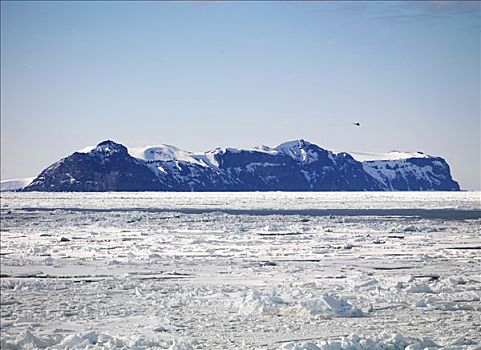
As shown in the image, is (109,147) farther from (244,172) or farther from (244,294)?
(244,294)

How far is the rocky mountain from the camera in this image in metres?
110

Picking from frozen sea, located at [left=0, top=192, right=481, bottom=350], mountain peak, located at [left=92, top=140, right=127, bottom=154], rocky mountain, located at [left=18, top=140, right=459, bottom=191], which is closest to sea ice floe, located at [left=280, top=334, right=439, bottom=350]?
frozen sea, located at [left=0, top=192, right=481, bottom=350]

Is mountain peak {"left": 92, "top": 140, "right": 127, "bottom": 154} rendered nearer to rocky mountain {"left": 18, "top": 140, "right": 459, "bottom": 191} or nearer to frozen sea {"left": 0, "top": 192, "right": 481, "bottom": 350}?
rocky mountain {"left": 18, "top": 140, "right": 459, "bottom": 191}

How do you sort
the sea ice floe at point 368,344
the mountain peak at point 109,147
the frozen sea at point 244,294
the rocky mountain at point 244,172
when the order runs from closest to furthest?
the sea ice floe at point 368,344 → the frozen sea at point 244,294 → the rocky mountain at point 244,172 → the mountain peak at point 109,147

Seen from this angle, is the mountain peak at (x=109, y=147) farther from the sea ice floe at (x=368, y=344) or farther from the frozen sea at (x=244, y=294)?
the sea ice floe at (x=368, y=344)

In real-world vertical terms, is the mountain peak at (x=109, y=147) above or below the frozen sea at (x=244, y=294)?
above

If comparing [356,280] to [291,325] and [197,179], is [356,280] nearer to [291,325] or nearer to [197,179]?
[291,325]

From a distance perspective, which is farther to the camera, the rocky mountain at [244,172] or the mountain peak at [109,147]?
the mountain peak at [109,147]

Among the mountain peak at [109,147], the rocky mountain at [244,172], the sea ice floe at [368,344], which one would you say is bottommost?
the sea ice floe at [368,344]

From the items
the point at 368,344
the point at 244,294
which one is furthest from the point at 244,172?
the point at 368,344

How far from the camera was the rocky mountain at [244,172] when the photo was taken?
11031 centimetres

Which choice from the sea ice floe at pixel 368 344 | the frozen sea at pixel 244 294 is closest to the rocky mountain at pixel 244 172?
the frozen sea at pixel 244 294

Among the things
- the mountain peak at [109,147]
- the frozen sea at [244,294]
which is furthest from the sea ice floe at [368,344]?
the mountain peak at [109,147]

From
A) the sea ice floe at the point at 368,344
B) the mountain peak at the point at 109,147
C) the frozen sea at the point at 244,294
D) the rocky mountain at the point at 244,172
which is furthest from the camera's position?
the mountain peak at the point at 109,147
